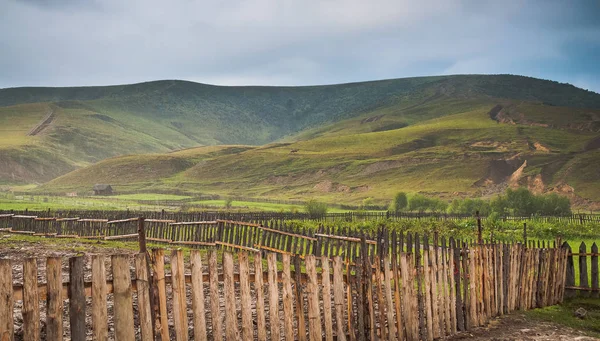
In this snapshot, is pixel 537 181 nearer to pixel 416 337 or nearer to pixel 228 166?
pixel 228 166

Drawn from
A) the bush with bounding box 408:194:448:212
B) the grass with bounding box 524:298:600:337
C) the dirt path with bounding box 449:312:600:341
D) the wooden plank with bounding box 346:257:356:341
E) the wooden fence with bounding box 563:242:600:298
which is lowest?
the bush with bounding box 408:194:448:212

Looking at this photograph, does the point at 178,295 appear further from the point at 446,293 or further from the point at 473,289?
the point at 473,289

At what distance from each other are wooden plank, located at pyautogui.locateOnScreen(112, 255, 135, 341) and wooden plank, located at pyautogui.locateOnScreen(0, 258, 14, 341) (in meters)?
1.02

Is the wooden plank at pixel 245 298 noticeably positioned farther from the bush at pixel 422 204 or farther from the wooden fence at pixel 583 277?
the bush at pixel 422 204

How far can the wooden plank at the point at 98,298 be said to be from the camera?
20.1 feet

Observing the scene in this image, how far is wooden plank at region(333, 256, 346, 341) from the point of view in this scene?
880 cm

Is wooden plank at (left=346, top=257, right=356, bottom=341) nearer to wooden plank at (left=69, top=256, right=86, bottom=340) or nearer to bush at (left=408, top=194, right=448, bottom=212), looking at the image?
wooden plank at (left=69, top=256, right=86, bottom=340)

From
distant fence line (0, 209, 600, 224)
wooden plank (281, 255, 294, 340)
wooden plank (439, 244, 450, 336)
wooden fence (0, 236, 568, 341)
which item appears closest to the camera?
wooden fence (0, 236, 568, 341)

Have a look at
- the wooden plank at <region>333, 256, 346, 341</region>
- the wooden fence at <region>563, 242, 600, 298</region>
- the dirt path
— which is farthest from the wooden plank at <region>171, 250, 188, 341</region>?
the wooden fence at <region>563, 242, 600, 298</region>

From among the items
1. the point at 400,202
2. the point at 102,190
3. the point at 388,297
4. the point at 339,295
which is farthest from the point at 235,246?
the point at 102,190

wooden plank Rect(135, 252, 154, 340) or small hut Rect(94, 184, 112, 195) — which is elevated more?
wooden plank Rect(135, 252, 154, 340)

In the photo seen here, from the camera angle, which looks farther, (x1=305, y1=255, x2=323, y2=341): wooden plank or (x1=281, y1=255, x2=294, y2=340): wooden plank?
(x1=305, y1=255, x2=323, y2=341): wooden plank

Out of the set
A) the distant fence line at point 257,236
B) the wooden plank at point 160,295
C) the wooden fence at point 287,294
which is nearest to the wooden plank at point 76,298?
the wooden fence at point 287,294

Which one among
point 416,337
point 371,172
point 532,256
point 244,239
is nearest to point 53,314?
point 416,337
